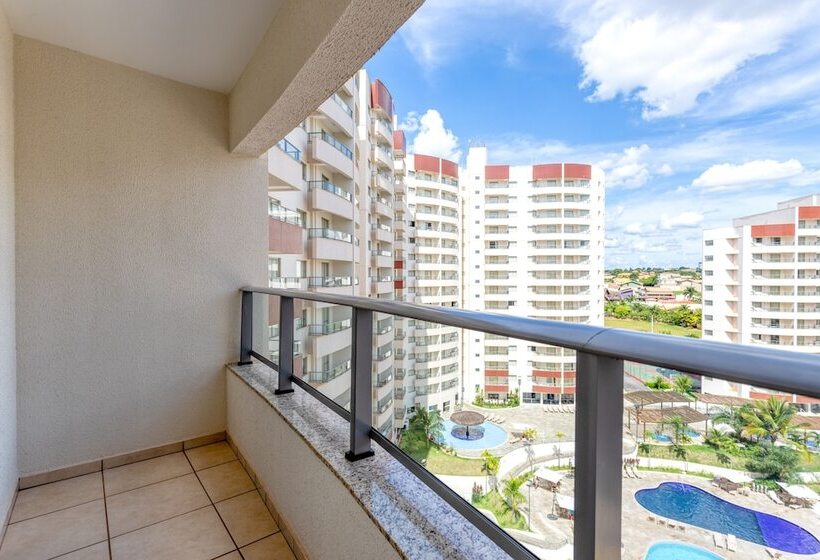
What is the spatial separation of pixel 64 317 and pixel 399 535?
225 centimetres

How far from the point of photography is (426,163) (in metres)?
24.4

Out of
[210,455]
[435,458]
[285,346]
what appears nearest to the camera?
[435,458]

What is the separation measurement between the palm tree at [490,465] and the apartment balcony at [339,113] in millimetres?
11584

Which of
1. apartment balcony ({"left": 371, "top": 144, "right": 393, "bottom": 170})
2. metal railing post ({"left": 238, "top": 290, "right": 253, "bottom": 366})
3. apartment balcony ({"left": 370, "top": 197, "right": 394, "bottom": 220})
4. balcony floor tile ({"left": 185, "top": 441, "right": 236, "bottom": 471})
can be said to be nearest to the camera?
balcony floor tile ({"left": 185, "top": 441, "right": 236, "bottom": 471})

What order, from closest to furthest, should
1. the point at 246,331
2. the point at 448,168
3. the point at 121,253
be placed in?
the point at 121,253
the point at 246,331
the point at 448,168

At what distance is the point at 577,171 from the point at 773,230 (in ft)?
70.7

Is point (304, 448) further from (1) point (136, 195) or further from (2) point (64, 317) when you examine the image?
(1) point (136, 195)

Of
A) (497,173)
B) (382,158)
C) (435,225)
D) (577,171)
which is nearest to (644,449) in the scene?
(382,158)

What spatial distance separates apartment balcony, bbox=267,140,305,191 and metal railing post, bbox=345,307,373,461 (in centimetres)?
555

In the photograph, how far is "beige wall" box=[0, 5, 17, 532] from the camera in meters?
1.75

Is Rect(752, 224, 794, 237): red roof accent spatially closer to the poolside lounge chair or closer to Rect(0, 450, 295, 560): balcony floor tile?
the poolside lounge chair

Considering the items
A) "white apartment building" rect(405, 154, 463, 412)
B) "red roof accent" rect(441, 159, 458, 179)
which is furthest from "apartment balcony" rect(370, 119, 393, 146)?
"red roof accent" rect(441, 159, 458, 179)

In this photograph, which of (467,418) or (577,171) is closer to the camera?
(467,418)

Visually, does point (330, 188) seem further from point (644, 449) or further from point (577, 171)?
point (577, 171)
